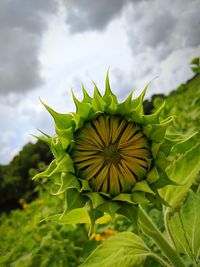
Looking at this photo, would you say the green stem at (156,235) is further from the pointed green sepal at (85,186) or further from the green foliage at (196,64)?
the green foliage at (196,64)

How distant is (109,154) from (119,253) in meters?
0.53

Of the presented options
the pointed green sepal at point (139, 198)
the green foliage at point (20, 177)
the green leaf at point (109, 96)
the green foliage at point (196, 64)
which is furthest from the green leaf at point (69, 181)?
the green foliage at point (20, 177)

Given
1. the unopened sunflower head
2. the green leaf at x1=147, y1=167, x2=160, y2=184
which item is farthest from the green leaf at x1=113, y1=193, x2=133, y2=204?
the green leaf at x1=147, y1=167, x2=160, y2=184

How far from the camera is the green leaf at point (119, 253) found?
1.64 metres

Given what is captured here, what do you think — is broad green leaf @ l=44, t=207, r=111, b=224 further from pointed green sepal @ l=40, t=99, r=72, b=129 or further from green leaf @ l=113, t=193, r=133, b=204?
pointed green sepal @ l=40, t=99, r=72, b=129

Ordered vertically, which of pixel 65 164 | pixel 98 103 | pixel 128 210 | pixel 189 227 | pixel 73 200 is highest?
pixel 98 103

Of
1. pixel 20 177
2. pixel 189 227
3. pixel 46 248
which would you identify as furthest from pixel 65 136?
pixel 20 177

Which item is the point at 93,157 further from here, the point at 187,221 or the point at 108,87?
the point at 187,221

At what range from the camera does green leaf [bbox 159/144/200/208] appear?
168 centimetres

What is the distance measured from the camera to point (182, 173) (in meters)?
1.70

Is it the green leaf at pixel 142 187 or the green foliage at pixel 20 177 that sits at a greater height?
the green foliage at pixel 20 177

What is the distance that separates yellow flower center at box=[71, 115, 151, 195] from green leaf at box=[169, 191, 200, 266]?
1.40ft

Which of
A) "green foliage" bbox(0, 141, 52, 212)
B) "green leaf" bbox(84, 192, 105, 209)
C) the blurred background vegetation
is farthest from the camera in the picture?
"green foliage" bbox(0, 141, 52, 212)

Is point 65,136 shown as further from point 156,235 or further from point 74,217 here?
point 156,235
